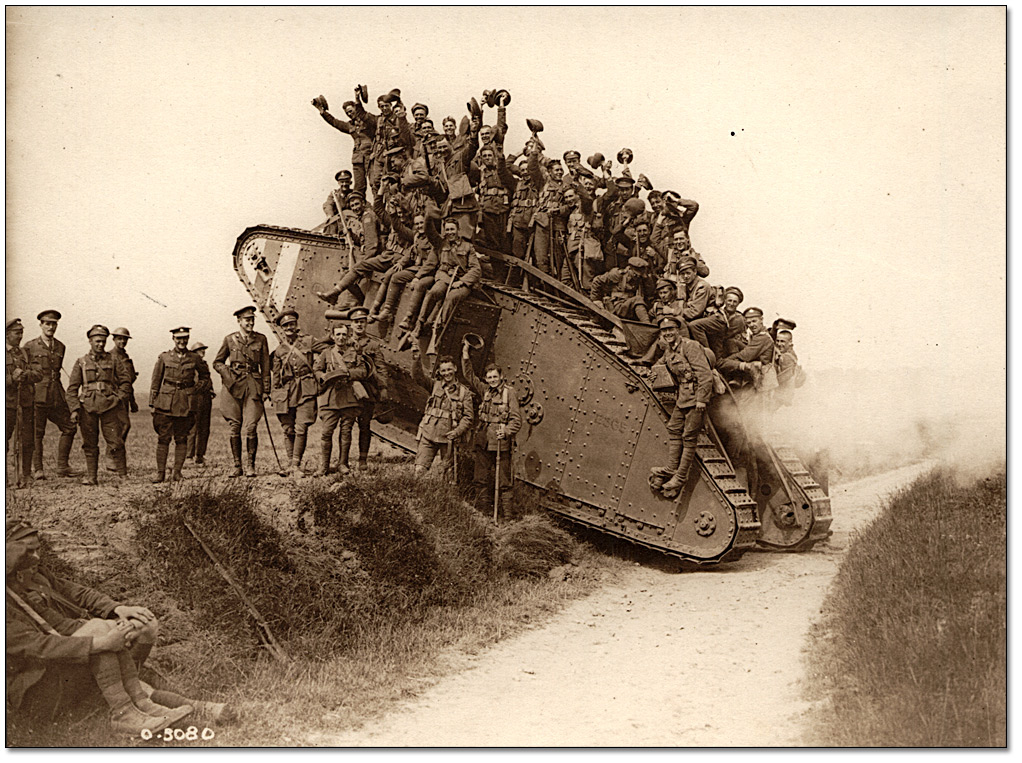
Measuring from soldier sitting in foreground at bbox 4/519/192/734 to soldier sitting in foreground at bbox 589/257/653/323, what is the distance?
7.97 metres

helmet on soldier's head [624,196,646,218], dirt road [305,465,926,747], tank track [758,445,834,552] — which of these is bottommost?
dirt road [305,465,926,747]

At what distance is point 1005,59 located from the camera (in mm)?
8680

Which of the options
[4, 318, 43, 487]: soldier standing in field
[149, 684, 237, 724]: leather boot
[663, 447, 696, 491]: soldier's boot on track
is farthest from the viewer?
[663, 447, 696, 491]: soldier's boot on track

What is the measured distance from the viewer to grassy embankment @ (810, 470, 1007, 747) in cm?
682

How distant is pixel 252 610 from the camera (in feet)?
29.4

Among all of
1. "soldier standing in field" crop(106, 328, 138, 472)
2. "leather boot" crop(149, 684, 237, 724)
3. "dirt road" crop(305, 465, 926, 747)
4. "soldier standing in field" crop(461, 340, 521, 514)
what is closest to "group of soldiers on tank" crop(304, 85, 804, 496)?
"soldier standing in field" crop(461, 340, 521, 514)

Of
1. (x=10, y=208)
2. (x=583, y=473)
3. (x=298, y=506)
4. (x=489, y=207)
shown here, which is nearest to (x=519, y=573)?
(x=583, y=473)

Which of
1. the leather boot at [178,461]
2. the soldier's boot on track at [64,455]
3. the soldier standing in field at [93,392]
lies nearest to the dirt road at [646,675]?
the leather boot at [178,461]

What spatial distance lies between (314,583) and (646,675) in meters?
3.52

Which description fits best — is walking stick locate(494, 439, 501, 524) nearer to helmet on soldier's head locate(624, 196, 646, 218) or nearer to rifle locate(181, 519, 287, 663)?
rifle locate(181, 519, 287, 663)

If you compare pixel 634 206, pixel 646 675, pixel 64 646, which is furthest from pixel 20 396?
pixel 634 206

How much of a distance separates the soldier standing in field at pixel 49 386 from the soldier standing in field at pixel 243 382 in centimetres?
178

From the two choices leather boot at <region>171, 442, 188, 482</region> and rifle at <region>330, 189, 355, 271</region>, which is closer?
leather boot at <region>171, 442, 188, 482</region>

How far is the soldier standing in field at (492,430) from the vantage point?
12.4 m
